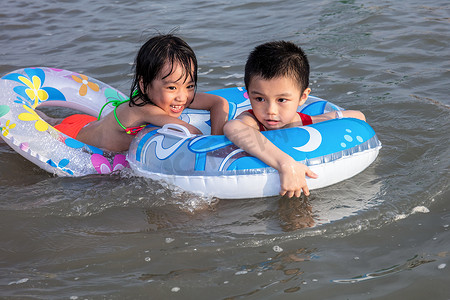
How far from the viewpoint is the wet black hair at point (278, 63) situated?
3.41 meters

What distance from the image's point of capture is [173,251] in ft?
10.3

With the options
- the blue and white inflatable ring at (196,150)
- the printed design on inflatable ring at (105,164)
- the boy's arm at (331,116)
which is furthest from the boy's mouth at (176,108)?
the boy's arm at (331,116)

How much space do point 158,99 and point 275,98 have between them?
36.2 inches

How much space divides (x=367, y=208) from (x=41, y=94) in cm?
278

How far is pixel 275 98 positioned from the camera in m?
3.47

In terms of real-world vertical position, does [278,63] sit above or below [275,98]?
above

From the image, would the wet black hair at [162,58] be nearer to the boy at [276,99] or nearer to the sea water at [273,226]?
the boy at [276,99]

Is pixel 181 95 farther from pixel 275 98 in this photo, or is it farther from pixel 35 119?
pixel 35 119

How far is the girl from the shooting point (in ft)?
12.7

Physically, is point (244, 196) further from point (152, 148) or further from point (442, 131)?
point (442, 131)

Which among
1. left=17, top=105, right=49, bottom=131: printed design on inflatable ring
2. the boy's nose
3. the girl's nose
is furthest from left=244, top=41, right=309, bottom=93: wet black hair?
left=17, top=105, right=49, bottom=131: printed design on inflatable ring

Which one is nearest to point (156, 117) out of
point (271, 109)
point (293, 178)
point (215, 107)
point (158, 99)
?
point (158, 99)

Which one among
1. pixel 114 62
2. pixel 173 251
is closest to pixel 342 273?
pixel 173 251

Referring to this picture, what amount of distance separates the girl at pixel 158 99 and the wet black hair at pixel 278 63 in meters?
0.58
